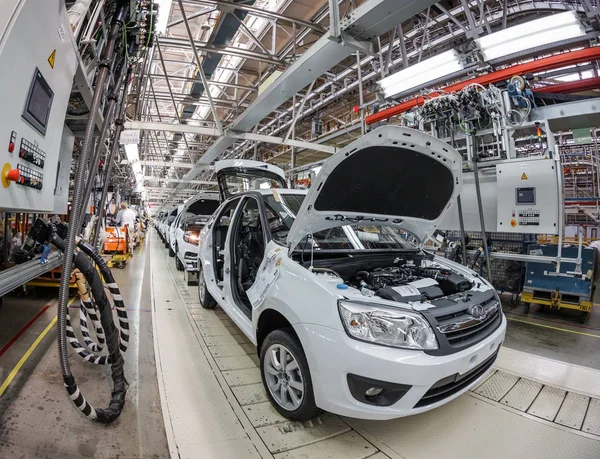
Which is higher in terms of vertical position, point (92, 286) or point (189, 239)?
point (189, 239)

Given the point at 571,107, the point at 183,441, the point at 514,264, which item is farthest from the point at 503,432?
the point at 571,107

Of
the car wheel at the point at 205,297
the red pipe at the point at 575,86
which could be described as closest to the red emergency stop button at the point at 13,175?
the car wheel at the point at 205,297

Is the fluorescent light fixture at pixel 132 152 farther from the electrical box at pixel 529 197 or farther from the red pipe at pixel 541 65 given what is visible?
the electrical box at pixel 529 197

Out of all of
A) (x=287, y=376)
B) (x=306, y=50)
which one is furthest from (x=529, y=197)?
(x=306, y=50)

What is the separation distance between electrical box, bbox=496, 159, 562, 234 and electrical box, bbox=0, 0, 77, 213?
4624mm

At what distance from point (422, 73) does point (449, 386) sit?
3.93 metres

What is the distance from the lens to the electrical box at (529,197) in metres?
3.64

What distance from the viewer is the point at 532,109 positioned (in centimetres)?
404

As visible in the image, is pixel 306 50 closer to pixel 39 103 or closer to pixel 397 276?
pixel 39 103

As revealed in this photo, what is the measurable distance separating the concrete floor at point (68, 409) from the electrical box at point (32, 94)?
1268 millimetres

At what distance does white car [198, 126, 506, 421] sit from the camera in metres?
1.56

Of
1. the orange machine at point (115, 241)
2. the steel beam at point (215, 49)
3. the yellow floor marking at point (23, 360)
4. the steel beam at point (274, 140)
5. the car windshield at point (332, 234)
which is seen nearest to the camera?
the yellow floor marking at point (23, 360)

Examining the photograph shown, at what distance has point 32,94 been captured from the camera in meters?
1.83

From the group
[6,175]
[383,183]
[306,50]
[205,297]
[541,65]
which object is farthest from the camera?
[306,50]
